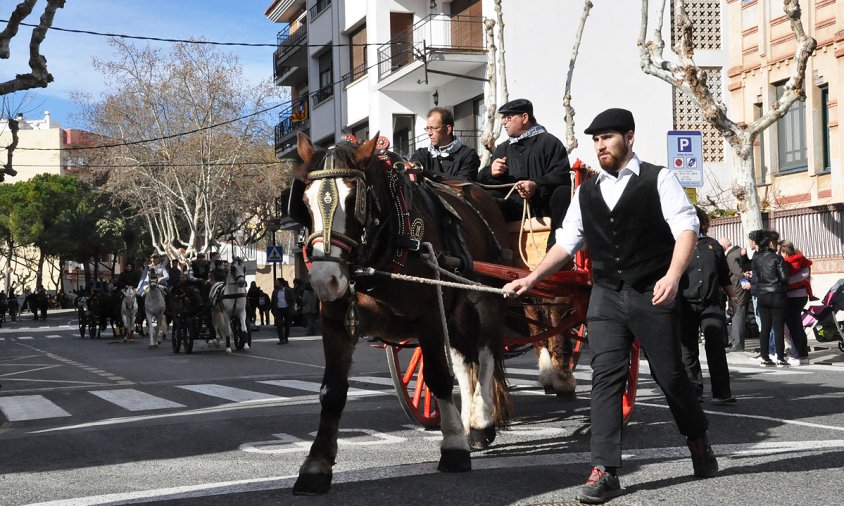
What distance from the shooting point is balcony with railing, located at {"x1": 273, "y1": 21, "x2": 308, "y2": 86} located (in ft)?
152

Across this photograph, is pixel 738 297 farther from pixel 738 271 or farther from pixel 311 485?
pixel 311 485

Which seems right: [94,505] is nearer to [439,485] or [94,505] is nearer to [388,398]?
[439,485]

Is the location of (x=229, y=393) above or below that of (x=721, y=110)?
below

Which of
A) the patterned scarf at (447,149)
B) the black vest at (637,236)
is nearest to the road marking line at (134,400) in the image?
the patterned scarf at (447,149)

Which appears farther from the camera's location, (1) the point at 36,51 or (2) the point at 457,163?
(1) the point at 36,51

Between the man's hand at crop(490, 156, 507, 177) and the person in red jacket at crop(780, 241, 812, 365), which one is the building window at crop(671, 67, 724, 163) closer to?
the person in red jacket at crop(780, 241, 812, 365)

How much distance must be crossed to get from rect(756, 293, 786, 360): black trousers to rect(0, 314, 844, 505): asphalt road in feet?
4.36

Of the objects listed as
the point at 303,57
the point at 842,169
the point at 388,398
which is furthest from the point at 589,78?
the point at 388,398

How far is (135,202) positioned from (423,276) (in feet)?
161

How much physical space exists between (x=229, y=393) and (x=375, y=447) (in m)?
6.06

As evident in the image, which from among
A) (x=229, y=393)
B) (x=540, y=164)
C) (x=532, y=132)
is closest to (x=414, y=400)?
(x=540, y=164)

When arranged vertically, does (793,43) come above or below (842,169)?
above

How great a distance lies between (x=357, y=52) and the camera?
4041cm

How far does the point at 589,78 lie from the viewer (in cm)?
3369
